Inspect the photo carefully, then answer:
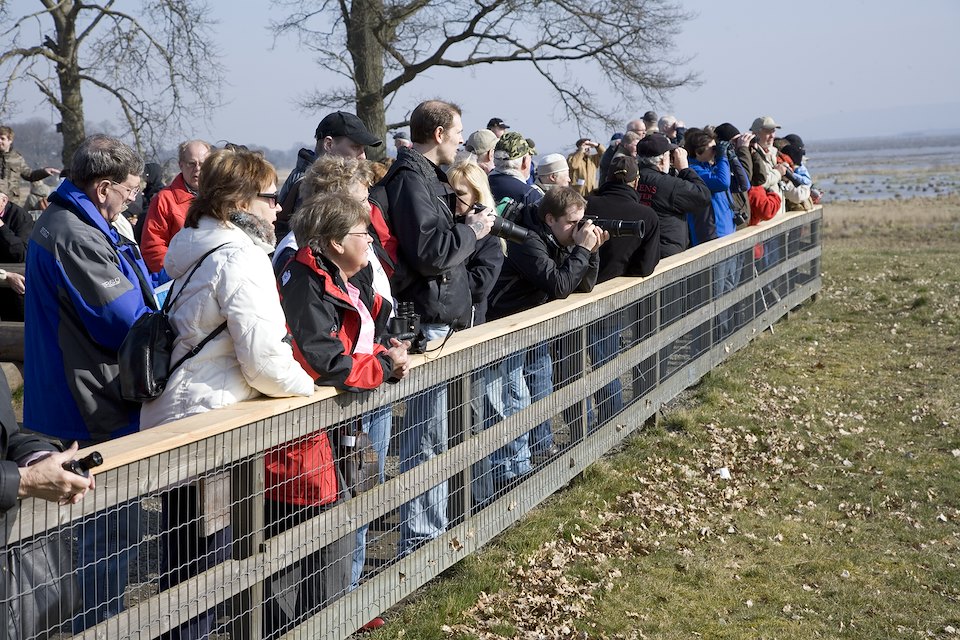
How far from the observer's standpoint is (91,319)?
4215mm

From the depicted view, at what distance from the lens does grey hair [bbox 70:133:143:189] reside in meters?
4.38

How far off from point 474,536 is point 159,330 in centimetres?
232

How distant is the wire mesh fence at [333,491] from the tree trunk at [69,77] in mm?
12774

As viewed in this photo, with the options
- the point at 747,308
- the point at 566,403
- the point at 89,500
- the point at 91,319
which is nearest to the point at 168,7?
the point at 747,308

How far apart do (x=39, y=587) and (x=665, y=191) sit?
6933 millimetres

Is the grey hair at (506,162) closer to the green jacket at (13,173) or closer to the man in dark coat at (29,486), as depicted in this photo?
the man in dark coat at (29,486)

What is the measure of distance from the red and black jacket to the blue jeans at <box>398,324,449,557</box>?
0.58m

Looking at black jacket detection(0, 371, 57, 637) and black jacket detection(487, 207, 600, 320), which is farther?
black jacket detection(487, 207, 600, 320)

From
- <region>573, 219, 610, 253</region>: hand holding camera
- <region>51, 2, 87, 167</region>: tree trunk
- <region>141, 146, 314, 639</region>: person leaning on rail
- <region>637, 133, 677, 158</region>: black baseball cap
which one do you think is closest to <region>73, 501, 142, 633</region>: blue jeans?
<region>141, 146, 314, 639</region>: person leaning on rail

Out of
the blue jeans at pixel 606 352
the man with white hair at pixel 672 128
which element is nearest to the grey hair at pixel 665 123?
the man with white hair at pixel 672 128

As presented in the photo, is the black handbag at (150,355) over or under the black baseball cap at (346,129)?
under

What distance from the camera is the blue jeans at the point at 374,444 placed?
458 centimetres

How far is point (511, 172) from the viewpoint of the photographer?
7840 millimetres

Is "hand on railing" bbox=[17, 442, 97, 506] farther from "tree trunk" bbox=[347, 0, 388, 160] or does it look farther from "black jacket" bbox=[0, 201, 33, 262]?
"tree trunk" bbox=[347, 0, 388, 160]
